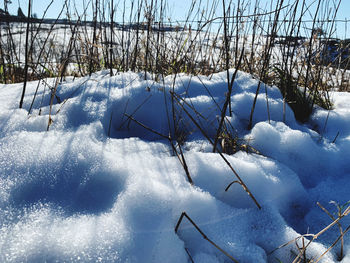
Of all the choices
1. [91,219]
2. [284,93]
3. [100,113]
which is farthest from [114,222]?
[284,93]

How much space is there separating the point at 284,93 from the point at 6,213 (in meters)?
1.30

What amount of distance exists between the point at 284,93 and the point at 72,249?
1.24m

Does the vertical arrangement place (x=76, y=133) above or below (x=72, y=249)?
above

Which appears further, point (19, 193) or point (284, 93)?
point (284, 93)

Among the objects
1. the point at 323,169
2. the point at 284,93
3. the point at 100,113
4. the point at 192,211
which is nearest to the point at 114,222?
the point at 192,211

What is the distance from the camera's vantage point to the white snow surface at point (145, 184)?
1.93 ft

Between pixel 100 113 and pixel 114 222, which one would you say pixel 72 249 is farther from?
pixel 100 113

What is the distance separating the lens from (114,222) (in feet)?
2.03

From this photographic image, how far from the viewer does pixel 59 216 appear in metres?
0.62

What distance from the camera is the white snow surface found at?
588 mm

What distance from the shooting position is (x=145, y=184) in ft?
2.34

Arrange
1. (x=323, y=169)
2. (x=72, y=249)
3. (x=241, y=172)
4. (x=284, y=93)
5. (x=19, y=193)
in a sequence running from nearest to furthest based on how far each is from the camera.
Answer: (x=72, y=249), (x=19, y=193), (x=241, y=172), (x=323, y=169), (x=284, y=93)

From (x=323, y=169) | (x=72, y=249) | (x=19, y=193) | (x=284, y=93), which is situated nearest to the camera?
(x=72, y=249)

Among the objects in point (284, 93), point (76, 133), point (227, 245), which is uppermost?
point (284, 93)
